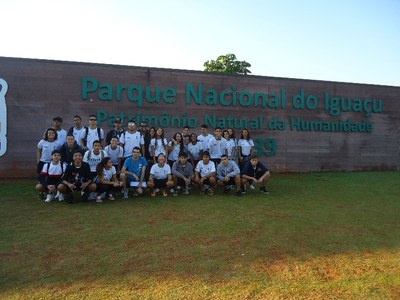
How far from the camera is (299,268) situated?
353 centimetres

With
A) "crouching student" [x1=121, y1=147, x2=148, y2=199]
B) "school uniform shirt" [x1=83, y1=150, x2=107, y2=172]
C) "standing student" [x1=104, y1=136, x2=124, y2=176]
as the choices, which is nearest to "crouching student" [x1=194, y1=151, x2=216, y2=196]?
"crouching student" [x1=121, y1=147, x2=148, y2=199]

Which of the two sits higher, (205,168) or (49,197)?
(205,168)

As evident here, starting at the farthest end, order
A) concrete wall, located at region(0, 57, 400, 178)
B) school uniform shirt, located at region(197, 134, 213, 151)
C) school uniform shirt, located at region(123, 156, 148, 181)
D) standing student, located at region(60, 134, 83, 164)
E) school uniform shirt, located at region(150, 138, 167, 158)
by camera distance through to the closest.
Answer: concrete wall, located at region(0, 57, 400, 178)
school uniform shirt, located at region(197, 134, 213, 151)
school uniform shirt, located at region(150, 138, 167, 158)
school uniform shirt, located at region(123, 156, 148, 181)
standing student, located at region(60, 134, 83, 164)

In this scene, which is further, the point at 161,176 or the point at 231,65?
the point at 231,65

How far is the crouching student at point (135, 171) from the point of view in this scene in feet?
23.3

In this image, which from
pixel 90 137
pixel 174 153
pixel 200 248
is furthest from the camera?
pixel 174 153

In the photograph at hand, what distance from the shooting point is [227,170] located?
24.8 feet

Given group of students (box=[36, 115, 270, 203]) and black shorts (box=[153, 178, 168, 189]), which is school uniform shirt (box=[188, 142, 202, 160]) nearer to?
group of students (box=[36, 115, 270, 203])

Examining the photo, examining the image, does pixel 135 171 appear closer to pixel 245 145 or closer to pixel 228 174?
pixel 228 174

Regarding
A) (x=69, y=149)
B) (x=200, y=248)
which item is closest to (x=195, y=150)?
(x=69, y=149)

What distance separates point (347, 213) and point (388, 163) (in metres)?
8.70

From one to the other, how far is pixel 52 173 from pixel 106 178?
950mm

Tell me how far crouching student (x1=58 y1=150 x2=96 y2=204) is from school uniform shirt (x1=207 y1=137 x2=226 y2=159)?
2.78m

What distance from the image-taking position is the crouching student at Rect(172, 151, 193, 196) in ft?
24.2
